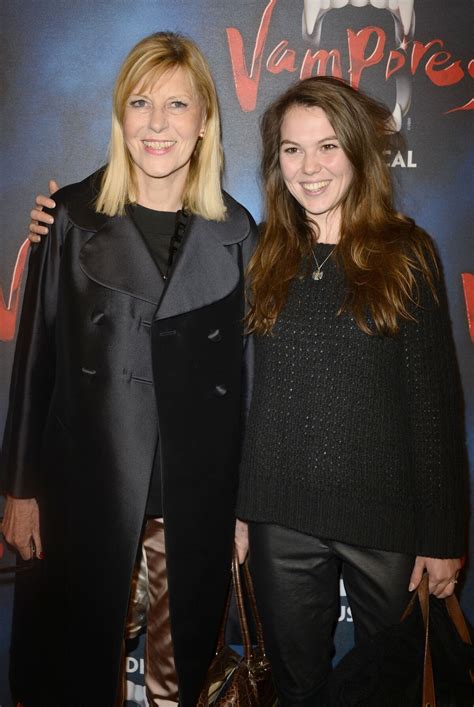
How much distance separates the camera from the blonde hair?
1985 millimetres

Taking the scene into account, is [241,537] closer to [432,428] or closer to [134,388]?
[134,388]

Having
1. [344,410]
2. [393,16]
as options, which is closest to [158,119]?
[344,410]

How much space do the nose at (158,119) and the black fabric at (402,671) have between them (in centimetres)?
138

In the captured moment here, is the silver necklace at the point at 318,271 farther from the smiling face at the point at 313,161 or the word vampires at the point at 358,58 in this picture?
the word vampires at the point at 358,58

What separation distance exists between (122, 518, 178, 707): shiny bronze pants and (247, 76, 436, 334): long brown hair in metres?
0.70

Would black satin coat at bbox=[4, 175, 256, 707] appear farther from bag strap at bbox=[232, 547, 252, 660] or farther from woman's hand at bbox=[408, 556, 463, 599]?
woman's hand at bbox=[408, 556, 463, 599]

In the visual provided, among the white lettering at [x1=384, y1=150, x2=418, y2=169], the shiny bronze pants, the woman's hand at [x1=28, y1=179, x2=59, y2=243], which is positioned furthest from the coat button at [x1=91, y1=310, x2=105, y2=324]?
the white lettering at [x1=384, y1=150, x2=418, y2=169]

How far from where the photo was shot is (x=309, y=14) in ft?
8.08

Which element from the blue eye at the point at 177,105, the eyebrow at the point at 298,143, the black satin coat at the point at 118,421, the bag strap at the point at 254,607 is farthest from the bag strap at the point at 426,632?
the blue eye at the point at 177,105

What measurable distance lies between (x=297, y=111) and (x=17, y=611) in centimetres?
164

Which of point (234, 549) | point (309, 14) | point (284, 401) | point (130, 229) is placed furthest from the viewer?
point (309, 14)

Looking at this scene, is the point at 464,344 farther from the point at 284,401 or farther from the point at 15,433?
the point at 15,433

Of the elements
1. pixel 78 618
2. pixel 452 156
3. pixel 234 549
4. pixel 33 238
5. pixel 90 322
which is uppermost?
pixel 452 156

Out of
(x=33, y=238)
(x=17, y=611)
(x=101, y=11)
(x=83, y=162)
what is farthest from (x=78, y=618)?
(x=101, y=11)
